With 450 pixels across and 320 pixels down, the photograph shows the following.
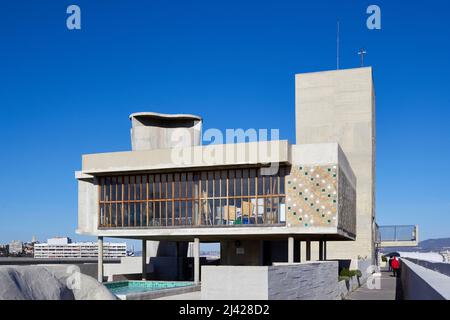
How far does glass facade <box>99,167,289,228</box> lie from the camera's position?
33.7 meters

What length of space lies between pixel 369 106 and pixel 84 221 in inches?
1418

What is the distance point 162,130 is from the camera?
156 ft

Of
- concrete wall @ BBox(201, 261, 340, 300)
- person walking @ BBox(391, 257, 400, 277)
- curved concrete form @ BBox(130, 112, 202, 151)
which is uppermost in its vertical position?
curved concrete form @ BBox(130, 112, 202, 151)

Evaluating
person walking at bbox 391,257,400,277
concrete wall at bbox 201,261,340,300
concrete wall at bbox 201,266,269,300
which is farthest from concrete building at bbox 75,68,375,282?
concrete wall at bbox 201,266,269,300

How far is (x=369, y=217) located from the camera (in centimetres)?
6225

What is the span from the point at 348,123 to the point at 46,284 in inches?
2237

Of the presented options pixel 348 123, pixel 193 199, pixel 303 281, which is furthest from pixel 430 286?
pixel 348 123

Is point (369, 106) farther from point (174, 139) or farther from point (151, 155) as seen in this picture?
point (151, 155)

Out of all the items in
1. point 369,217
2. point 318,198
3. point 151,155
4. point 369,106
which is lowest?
point 369,217

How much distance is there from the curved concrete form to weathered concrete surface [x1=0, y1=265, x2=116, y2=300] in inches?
1426

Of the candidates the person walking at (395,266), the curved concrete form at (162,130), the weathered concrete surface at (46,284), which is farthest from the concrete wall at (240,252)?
the weathered concrete surface at (46,284)

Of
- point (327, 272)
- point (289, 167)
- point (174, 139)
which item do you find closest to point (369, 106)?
point (174, 139)

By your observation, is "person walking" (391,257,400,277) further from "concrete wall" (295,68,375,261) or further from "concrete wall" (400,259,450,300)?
"concrete wall" (400,259,450,300)
